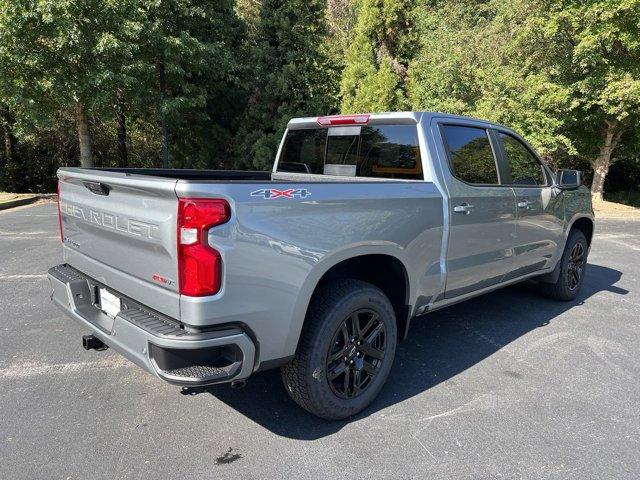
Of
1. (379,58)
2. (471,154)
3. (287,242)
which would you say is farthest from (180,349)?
(379,58)

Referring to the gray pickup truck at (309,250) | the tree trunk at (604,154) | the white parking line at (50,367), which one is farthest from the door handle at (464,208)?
the tree trunk at (604,154)

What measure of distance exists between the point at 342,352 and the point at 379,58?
47.9 ft

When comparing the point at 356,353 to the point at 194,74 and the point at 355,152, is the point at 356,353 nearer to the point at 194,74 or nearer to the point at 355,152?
the point at 355,152

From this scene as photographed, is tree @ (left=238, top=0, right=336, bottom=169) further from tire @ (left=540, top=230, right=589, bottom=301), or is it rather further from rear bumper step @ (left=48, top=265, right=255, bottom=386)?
rear bumper step @ (left=48, top=265, right=255, bottom=386)

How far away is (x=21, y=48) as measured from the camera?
39.0 feet

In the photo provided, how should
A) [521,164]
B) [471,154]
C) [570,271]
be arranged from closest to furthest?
[471,154] < [521,164] < [570,271]

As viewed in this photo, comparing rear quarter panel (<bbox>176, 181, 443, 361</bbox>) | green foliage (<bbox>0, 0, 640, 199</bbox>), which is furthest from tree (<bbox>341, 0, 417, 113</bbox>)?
rear quarter panel (<bbox>176, 181, 443, 361</bbox>)

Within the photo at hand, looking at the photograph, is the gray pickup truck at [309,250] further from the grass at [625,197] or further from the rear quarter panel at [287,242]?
the grass at [625,197]

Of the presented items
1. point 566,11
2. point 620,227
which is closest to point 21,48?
point 566,11

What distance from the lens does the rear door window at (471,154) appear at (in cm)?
363

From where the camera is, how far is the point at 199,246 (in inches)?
87.6

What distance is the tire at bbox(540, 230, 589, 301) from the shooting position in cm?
519

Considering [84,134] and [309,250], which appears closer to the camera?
[309,250]

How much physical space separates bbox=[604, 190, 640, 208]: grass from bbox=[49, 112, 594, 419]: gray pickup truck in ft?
57.3
